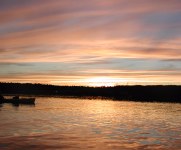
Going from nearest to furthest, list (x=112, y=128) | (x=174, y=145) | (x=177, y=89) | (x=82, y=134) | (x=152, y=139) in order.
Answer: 1. (x=174, y=145)
2. (x=152, y=139)
3. (x=82, y=134)
4. (x=112, y=128)
5. (x=177, y=89)

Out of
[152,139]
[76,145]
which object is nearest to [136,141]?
[152,139]

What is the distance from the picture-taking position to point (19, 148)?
2703cm

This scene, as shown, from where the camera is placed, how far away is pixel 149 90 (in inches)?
5792

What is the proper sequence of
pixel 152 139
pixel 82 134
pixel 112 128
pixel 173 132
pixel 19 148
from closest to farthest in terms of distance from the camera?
1. pixel 19 148
2. pixel 152 139
3. pixel 82 134
4. pixel 173 132
5. pixel 112 128

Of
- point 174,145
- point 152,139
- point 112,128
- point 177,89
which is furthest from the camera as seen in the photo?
point 177,89

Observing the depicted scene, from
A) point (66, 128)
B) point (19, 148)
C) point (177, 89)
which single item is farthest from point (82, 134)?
point (177, 89)

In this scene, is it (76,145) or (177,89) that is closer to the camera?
(76,145)

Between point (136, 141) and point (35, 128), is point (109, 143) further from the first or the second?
point (35, 128)

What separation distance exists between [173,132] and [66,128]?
1080 centimetres

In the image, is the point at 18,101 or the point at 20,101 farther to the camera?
the point at 20,101

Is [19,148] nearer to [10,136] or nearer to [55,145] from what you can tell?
[55,145]

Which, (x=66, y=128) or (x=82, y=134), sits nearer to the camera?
(x=82, y=134)

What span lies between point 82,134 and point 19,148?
8.65m

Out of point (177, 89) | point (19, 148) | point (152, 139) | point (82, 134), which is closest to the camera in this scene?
point (19, 148)
